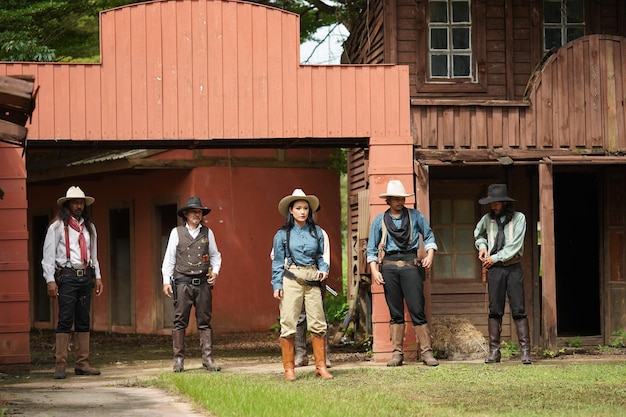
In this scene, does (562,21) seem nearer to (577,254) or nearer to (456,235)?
(456,235)

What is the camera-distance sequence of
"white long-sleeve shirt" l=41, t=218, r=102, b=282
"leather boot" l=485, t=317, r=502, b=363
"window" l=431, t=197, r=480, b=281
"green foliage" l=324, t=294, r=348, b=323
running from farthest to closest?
"green foliage" l=324, t=294, r=348, b=323 → "window" l=431, t=197, r=480, b=281 → "leather boot" l=485, t=317, r=502, b=363 → "white long-sleeve shirt" l=41, t=218, r=102, b=282

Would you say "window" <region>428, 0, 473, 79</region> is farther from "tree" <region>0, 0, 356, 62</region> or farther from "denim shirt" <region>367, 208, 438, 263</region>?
"denim shirt" <region>367, 208, 438, 263</region>

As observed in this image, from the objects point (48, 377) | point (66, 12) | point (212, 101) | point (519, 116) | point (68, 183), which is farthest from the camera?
point (68, 183)

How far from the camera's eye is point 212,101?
1370 cm

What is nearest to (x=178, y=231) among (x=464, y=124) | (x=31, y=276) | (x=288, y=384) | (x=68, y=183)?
(x=288, y=384)

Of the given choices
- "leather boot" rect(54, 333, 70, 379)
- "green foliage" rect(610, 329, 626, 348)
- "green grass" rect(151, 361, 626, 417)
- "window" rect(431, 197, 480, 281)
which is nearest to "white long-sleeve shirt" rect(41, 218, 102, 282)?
"leather boot" rect(54, 333, 70, 379)

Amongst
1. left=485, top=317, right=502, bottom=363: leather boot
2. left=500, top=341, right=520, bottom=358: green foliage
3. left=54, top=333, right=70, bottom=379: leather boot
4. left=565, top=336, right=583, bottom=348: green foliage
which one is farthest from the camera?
left=565, top=336, right=583, bottom=348: green foliage

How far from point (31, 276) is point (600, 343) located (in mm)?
12542

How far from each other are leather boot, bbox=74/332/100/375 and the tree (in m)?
6.70

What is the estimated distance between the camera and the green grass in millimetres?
9133

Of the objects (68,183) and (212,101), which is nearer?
(212,101)

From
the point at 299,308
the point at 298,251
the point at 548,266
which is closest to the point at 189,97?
the point at 298,251

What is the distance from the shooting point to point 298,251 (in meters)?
11.8

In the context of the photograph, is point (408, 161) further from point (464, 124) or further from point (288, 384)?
point (288, 384)
